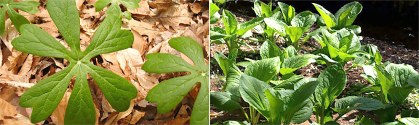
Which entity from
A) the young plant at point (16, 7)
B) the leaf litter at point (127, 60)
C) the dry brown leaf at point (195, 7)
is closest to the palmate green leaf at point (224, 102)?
the leaf litter at point (127, 60)

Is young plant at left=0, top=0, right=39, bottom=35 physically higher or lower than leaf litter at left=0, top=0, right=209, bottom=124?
higher

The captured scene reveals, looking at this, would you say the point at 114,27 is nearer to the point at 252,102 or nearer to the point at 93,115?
the point at 93,115

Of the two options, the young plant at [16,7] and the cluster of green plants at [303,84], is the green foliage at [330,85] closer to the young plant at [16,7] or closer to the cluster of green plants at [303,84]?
the cluster of green plants at [303,84]

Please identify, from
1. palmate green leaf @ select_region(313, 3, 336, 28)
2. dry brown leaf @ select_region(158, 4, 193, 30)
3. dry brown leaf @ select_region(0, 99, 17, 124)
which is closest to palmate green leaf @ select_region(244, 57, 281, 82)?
dry brown leaf @ select_region(158, 4, 193, 30)

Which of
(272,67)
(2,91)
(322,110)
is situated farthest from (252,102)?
(2,91)

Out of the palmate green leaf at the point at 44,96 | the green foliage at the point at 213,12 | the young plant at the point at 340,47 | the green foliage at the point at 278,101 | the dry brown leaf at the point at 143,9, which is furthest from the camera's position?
the green foliage at the point at 213,12

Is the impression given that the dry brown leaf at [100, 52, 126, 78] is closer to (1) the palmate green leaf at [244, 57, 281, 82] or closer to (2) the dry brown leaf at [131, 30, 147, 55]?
(2) the dry brown leaf at [131, 30, 147, 55]
